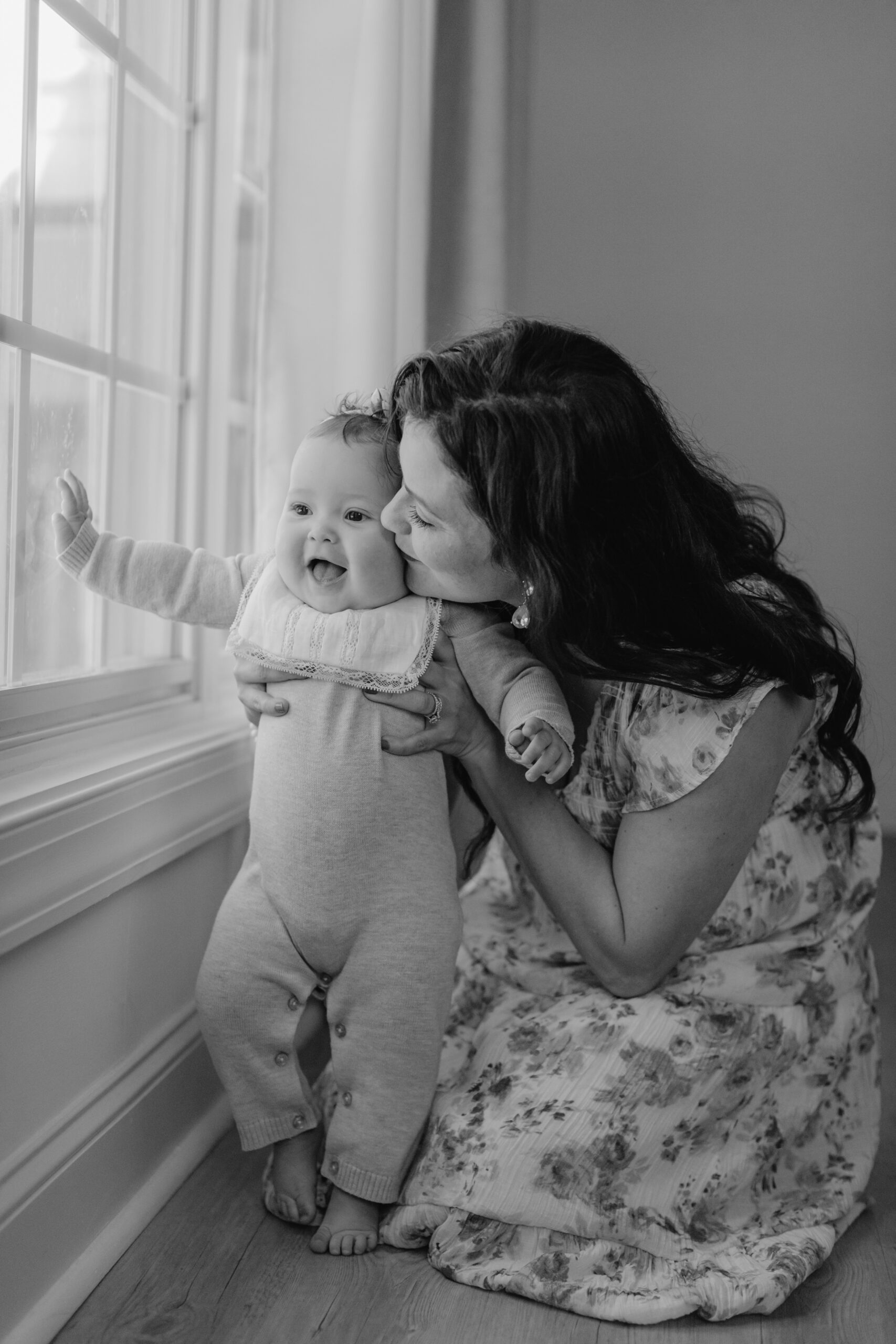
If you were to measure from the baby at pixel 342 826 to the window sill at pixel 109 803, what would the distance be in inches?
5.3

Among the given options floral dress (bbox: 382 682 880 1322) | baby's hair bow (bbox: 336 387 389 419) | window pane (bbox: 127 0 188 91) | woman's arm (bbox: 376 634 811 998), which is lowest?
floral dress (bbox: 382 682 880 1322)

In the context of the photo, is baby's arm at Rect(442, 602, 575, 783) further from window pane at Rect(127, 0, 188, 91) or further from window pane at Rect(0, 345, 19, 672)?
window pane at Rect(127, 0, 188, 91)

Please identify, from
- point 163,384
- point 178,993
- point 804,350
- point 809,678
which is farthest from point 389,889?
point 804,350

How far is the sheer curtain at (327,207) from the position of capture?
1.67 metres

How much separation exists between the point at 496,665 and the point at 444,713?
0.08 meters

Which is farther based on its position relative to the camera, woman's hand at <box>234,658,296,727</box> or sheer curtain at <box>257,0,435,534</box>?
sheer curtain at <box>257,0,435,534</box>

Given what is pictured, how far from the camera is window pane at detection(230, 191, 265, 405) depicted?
70.4 inches

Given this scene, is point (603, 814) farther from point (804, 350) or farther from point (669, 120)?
point (669, 120)

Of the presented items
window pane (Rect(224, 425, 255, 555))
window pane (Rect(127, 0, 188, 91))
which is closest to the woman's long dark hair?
window pane (Rect(224, 425, 255, 555))

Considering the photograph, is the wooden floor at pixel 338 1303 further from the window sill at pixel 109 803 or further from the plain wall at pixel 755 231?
the plain wall at pixel 755 231

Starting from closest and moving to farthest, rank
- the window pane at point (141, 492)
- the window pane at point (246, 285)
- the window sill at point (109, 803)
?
the window sill at point (109, 803)
the window pane at point (141, 492)
the window pane at point (246, 285)

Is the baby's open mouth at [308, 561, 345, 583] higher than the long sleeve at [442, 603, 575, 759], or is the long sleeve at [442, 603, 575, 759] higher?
the baby's open mouth at [308, 561, 345, 583]

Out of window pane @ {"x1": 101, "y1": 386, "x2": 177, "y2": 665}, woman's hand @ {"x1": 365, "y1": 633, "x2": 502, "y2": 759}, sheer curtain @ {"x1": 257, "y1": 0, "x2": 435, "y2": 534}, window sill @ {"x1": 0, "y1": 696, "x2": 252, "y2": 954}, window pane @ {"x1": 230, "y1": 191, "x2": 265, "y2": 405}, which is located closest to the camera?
window sill @ {"x1": 0, "y1": 696, "x2": 252, "y2": 954}

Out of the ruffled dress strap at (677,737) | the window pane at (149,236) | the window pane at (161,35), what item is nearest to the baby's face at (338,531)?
the ruffled dress strap at (677,737)
